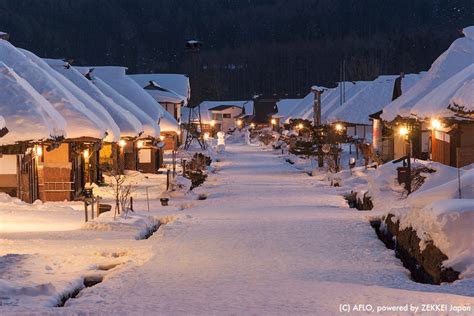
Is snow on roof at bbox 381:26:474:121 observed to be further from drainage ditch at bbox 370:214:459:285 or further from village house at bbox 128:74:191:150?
village house at bbox 128:74:191:150

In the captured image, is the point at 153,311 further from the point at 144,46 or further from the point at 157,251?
the point at 144,46

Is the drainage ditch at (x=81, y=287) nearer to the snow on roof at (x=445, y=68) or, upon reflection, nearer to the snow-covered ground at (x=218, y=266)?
the snow-covered ground at (x=218, y=266)

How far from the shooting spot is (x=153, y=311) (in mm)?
8094

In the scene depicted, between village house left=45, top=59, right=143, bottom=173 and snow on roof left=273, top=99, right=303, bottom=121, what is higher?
snow on roof left=273, top=99, right=303, bottom=121

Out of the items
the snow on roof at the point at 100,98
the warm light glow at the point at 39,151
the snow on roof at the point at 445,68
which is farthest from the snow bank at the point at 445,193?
the snow on roof at the point at 100,98

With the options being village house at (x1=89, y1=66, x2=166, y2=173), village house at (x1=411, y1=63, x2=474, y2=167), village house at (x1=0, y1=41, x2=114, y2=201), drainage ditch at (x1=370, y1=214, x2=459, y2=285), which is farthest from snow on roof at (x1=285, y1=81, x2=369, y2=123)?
drainage ditch at (x1=370, y1=214, x2=459, y2=285)

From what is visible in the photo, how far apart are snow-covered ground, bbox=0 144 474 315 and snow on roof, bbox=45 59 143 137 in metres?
11.8

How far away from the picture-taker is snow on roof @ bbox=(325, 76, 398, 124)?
48188 mm

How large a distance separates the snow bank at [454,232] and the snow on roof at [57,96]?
1478 centimetres

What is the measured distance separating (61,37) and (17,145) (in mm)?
149624

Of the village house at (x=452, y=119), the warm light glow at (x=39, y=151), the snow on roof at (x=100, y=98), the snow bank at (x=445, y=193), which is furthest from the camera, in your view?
the snow on roof at (x=100, y=98)

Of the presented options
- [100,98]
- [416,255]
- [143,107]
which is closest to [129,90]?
[143,107]

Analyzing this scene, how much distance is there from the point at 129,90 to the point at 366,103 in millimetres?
16150

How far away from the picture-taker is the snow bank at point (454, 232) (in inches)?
403
